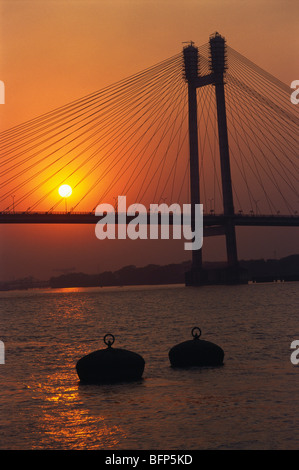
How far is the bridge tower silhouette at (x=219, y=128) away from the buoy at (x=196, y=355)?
61.4m

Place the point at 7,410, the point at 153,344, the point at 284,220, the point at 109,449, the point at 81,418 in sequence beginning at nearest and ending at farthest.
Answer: the point at 109,449, the point at 81,418, the point at 7,410, the point at 153,344, the point at 284,220

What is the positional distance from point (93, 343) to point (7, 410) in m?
15.6

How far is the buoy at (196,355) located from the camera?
20.9 m

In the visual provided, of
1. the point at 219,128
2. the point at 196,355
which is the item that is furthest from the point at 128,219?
the point at 196,355

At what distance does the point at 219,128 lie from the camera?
82.4 m

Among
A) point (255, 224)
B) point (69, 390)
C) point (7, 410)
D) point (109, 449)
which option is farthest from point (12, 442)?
point (255, 224)

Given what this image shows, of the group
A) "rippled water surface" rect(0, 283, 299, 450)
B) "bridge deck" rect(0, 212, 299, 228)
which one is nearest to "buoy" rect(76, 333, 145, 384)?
"rippled water surface" rect(0, 283, 299, 450)

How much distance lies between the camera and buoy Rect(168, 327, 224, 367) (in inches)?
821

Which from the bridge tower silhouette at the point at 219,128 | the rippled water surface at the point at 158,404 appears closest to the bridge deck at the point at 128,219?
the bridge tower silhouette at the point at 219,128

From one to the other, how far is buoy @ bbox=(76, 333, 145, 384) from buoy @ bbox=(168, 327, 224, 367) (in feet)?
7.50

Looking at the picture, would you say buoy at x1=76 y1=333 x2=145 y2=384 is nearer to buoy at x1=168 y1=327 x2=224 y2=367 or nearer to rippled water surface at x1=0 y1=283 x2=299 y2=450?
rippled water surface at x1=0 y1=283 x2=299 y2=450

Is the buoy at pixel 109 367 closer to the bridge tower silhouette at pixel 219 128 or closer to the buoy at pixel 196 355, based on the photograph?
the buoy at pixel 196 355

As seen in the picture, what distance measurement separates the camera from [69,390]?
1789 centimetres
